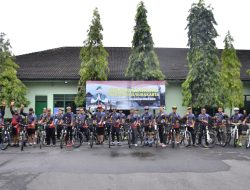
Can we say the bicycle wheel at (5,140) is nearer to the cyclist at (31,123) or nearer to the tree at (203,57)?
the cyclist at (31,123)

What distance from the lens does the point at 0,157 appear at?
1380cm

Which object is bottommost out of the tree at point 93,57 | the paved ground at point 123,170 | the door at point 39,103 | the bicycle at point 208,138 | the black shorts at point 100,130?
the paved ground at point 123,170

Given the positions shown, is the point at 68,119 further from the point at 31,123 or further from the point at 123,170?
the point at 123,170

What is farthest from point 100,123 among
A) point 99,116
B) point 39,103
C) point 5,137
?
point 39,103

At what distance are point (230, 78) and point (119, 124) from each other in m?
14.1

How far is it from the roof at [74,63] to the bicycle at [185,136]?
12.4 meters

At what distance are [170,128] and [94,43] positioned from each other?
39.9 ft

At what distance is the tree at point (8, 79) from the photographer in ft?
90.1

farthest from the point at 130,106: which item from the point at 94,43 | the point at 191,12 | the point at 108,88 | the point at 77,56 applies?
the point at 77,56

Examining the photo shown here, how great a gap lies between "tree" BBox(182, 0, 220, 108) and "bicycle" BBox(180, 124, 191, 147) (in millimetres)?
10119

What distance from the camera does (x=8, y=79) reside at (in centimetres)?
2789

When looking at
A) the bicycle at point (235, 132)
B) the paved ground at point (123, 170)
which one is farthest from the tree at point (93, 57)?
the paved ground at point (123, 170)

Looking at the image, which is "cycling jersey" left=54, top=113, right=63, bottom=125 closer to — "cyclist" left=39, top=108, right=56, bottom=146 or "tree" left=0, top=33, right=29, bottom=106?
"cyclist" left=39, top=108, right=56, bottom=146

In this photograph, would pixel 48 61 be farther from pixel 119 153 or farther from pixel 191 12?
pixel 119 153
